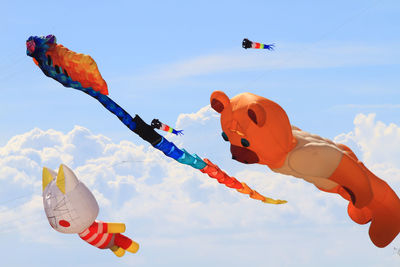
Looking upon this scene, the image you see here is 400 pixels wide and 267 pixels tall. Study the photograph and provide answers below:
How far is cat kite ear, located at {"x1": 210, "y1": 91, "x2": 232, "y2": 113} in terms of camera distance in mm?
17500

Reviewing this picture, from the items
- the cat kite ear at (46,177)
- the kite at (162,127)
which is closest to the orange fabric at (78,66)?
the kite at (162,127)

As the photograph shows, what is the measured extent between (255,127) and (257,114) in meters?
0.30

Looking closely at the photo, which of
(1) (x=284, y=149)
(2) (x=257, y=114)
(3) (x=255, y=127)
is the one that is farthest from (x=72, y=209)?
(1) (x=284, y=149)

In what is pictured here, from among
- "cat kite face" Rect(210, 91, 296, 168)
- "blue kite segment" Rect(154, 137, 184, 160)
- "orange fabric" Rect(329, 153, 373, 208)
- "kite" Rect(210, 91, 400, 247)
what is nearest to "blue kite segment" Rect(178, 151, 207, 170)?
"blue kite segment" Rect(154, 137, 184, 160)

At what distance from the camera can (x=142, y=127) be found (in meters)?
18.1

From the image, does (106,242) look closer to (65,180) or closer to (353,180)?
(65,180)

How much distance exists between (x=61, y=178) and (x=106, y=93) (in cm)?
210

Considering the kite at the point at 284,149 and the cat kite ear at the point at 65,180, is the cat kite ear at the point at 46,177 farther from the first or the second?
the kite at the point at 284,149

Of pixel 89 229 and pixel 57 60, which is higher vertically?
pixel 57 60

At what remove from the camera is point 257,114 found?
671 inches

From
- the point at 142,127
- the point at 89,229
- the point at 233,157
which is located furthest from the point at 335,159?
the point at 89,229

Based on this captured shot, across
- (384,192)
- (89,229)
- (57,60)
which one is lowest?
(89,229)

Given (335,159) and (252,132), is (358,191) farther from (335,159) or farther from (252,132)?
(252,132)

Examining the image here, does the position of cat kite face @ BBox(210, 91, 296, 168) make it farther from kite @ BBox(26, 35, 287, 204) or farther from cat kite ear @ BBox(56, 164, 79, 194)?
cat kite ear @ BBox(56, 164, 79, 194)
